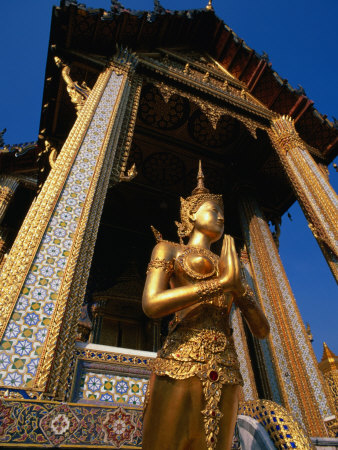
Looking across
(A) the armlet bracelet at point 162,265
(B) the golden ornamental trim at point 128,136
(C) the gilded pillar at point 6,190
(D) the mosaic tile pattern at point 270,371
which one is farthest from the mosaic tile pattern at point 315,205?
(C) the gilded pillar at point 6,190

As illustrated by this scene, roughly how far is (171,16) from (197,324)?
6727mm

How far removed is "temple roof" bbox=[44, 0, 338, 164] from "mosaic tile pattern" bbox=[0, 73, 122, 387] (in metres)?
2.98

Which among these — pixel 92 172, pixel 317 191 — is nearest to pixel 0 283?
pixel 92 172

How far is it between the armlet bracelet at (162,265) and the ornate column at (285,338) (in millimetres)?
4085

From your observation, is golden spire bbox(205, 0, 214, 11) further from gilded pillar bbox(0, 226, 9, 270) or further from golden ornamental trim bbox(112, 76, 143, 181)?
gilded pillar bbox(0, 226, 9, 270)

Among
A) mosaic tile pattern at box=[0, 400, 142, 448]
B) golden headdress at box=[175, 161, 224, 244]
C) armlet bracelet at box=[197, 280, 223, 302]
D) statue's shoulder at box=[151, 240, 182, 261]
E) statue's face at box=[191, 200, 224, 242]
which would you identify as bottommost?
mosaic tile pattern at box=[0, 400, 142, 448]

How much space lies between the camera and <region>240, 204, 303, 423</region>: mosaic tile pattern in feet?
15.5

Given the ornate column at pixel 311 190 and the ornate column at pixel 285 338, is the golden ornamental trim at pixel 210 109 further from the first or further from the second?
the ornate column at pixel 285 338

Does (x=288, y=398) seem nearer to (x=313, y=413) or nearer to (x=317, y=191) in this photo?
(x=313, y=413)

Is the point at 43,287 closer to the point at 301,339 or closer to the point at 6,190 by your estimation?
the point at 301,339

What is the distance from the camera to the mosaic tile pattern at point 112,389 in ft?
7.59

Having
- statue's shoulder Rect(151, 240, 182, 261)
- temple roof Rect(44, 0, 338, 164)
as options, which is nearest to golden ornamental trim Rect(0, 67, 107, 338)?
statue's shoulder Rect(151, 240, 182, 261)

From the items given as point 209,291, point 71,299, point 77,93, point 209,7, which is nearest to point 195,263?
point 209,291

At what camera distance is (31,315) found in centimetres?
214
